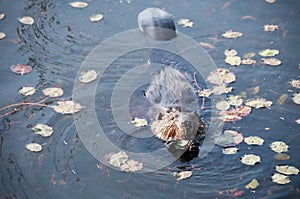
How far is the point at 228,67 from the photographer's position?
5012 mm

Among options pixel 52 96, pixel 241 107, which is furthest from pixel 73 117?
pixel 241 107

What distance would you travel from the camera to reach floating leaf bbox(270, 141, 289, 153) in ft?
13.6

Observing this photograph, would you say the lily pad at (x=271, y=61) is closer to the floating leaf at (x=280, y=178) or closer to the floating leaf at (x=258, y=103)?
the floating leaf at (x=258, y=103)

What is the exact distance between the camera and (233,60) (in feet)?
16.6

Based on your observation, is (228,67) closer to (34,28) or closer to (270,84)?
(270,84)

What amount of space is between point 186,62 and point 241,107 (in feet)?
2.76

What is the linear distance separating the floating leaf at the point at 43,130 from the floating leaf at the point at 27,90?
46 cm

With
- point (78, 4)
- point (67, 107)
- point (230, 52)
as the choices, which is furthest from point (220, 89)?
point (78, 4)

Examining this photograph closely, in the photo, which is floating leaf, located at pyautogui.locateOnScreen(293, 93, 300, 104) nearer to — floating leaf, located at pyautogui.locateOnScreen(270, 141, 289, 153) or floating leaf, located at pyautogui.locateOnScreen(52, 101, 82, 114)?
floating leaf, located at pyautogui.locateOnScreen(270, 141, 289, 153)

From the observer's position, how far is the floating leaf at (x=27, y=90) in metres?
4.75

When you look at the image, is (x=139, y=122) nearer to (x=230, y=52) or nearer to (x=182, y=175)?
(x=182, y=175)

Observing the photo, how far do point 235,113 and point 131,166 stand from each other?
1132 mm

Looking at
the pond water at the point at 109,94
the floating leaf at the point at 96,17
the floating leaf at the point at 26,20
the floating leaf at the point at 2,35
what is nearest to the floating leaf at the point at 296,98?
the pond water at the point at 109,94

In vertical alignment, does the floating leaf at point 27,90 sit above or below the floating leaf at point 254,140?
below
